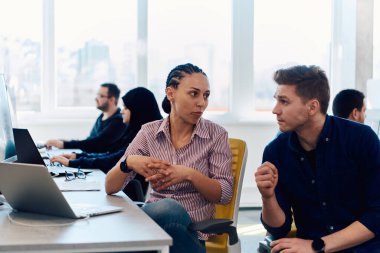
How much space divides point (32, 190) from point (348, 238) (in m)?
1.05

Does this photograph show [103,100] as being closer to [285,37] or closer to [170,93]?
[285,37]

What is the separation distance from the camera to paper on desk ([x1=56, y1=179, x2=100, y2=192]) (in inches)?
98.7

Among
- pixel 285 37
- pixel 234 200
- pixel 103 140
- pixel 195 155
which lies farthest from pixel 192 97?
pixel 285 37

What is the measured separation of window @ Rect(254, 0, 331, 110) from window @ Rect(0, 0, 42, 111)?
2.41 m

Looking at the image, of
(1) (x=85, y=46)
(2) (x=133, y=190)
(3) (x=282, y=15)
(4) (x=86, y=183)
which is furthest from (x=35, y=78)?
(4) (x=86, y=183)

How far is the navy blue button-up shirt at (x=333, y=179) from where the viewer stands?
2.13m

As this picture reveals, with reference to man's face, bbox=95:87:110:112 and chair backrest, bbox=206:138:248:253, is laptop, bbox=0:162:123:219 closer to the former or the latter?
chair backrest, bbox=206:138:248:253

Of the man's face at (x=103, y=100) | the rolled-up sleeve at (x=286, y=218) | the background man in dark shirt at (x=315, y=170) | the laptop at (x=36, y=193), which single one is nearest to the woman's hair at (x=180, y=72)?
the background man in dark shirt at (x=315, y=170)

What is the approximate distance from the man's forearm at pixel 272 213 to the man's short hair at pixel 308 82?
39cm

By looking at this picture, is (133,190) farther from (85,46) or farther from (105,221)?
(85,46)

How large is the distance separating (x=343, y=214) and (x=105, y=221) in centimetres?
87

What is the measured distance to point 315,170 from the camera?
85.8 inches

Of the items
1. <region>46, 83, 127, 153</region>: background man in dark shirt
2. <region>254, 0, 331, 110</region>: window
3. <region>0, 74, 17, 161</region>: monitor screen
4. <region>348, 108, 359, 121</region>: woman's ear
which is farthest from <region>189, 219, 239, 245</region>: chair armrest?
<region>254, 0, 331, 110</region>: window

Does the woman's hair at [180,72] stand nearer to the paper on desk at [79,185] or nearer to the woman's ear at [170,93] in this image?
the woman's ear at [170,93]
